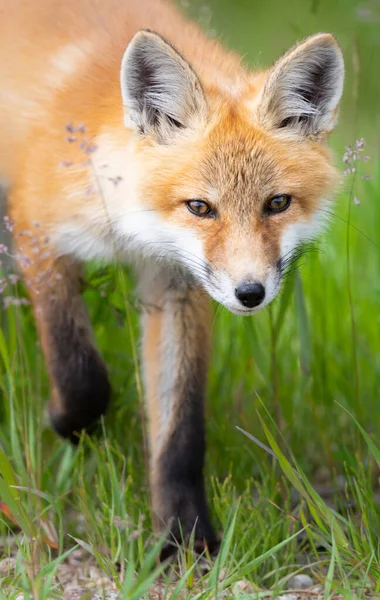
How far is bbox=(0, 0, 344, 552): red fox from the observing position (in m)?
2.46

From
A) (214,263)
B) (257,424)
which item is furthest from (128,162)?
(257,424)

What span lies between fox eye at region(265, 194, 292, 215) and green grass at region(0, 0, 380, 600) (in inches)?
8.3

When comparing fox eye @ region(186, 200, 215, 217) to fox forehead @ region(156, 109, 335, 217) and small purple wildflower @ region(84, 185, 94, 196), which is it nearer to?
fox forehead @ region(156, 109, 335, 217)

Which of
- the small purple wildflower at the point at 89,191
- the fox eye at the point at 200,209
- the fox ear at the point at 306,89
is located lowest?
the fox eye at the point at 200,209

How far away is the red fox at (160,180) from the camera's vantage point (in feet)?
8.09

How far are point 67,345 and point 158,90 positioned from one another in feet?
3.21

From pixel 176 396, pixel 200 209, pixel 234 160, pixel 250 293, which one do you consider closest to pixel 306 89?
pixel 234 160

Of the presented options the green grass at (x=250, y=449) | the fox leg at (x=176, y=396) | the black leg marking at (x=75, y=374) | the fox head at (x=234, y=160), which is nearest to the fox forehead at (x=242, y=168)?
the fox head at (x=234, y=160)

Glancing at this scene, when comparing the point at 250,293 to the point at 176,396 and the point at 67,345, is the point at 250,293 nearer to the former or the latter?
the point at 176,396

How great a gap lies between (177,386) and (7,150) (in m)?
1.07

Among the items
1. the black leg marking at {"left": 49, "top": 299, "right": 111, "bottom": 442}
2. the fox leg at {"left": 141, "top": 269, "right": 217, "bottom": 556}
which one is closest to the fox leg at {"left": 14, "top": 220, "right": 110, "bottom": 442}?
the black leg marking at {"left": 49, "top": 299, "right": 111, "bottom": 442}

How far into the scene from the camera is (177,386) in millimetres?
3023

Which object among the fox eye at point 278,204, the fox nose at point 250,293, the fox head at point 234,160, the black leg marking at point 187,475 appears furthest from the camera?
the black leg marking at point 187,475

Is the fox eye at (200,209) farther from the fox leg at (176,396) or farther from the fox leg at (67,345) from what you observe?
the fox leg at (67,345)
